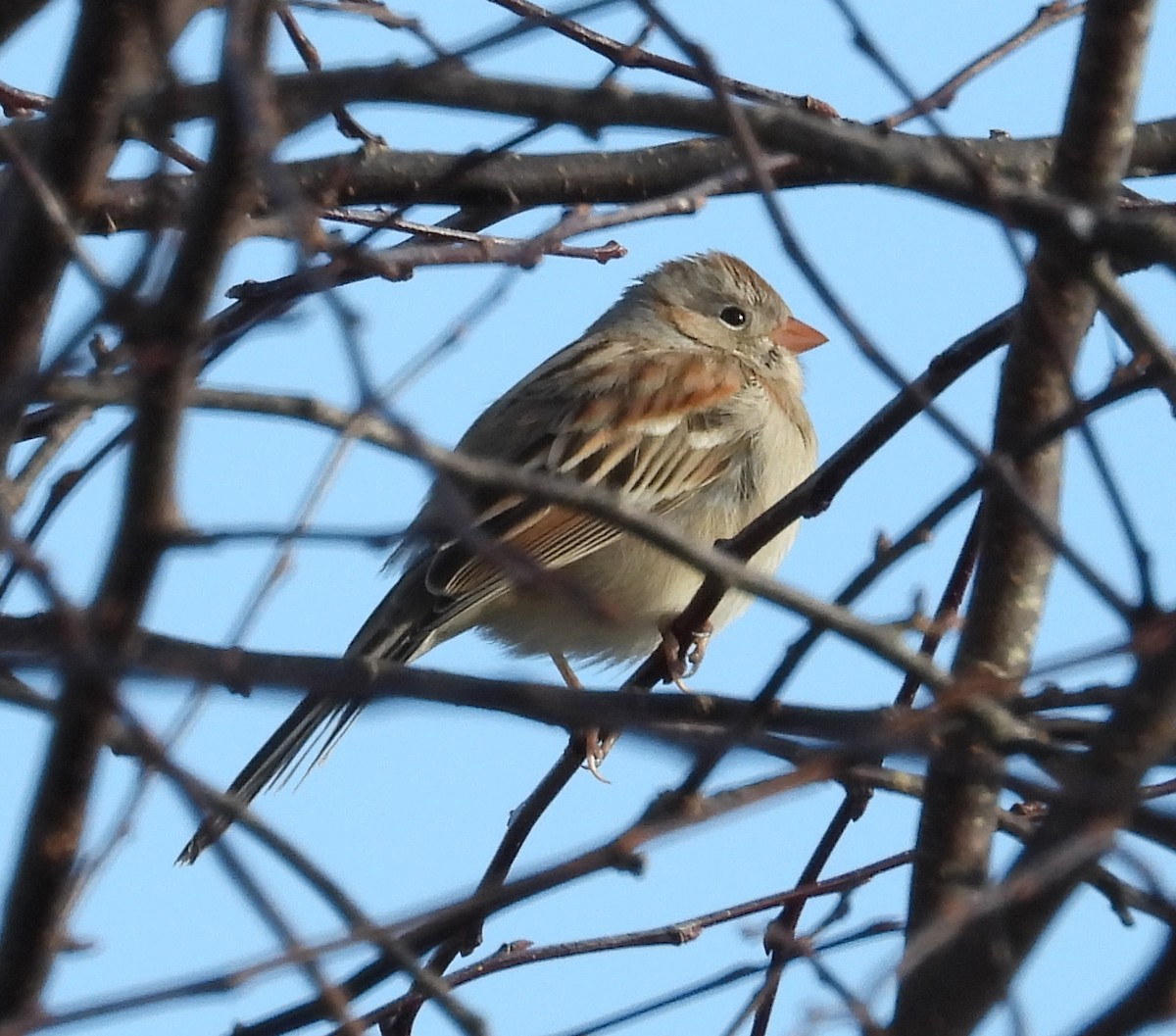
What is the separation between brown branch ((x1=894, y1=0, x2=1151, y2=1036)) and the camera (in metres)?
2.70

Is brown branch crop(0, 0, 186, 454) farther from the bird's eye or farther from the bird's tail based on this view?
the bird's eye

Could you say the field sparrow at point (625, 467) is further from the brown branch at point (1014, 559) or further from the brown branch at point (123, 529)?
the brown branch at point (123, 529)

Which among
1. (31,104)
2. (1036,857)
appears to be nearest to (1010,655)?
(1036,857)

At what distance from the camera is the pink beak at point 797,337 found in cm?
774

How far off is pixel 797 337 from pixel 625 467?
1.28 m

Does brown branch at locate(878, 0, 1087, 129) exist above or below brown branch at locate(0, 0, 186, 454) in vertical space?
above

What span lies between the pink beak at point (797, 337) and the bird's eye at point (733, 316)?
0.50 feet

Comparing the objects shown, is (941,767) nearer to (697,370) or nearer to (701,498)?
(701,498)

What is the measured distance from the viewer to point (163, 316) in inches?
87.4

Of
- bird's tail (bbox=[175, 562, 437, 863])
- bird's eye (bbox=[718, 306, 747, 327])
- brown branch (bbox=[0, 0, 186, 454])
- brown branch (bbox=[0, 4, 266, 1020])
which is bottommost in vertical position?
brown branch (bbox=[0, 4, 266, 1020])

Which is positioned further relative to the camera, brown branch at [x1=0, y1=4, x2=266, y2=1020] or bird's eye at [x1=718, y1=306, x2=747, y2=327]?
bird's eye at [x1=718, y1=306, x2=747, y2=327]

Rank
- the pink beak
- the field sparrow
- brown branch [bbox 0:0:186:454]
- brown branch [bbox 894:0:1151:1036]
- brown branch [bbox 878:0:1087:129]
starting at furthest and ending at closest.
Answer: the pink beak
the field sparrow
brown branch [bbox 878:0:1087:129]
brown branch [bbox 894:0:1151:1036]
brown branch [bbox 0:0:186:454]

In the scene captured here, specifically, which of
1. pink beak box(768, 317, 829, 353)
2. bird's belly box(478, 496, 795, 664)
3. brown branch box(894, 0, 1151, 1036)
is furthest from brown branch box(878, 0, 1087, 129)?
pink beak box(768, 317, 829, 353)

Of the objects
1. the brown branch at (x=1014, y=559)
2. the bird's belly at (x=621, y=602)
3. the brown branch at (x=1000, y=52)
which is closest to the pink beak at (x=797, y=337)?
the bird's belly at (x=621, y=602)
